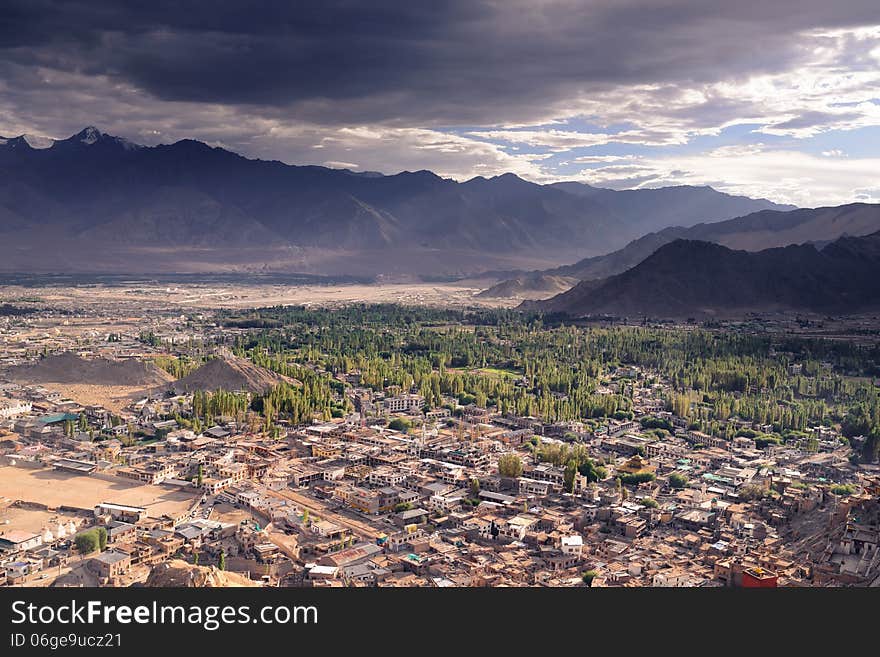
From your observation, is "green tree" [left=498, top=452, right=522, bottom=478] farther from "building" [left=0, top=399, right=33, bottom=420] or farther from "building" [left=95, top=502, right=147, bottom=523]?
"building" [left=0, top=399, right=33, bottom=420]

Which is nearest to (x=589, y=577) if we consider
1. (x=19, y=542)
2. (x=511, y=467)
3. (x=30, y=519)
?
(x=511, y=467)

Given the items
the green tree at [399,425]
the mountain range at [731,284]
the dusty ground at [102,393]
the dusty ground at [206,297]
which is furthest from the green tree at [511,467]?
the dusty ground at [206,297]

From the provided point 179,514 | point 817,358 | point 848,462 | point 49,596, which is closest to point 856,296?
point 817,358

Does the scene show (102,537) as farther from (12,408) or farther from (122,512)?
(12,408)

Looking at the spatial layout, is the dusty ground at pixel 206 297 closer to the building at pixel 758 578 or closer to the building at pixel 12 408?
the building at pixel 12 408

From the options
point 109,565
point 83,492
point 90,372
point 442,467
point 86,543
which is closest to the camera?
point 109,565

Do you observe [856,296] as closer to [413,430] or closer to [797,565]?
[413,430]

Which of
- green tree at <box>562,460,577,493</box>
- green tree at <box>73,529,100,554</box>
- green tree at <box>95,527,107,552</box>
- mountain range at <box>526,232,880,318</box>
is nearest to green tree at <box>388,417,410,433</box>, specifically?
green tree at <box>562,460,577,493</box>
